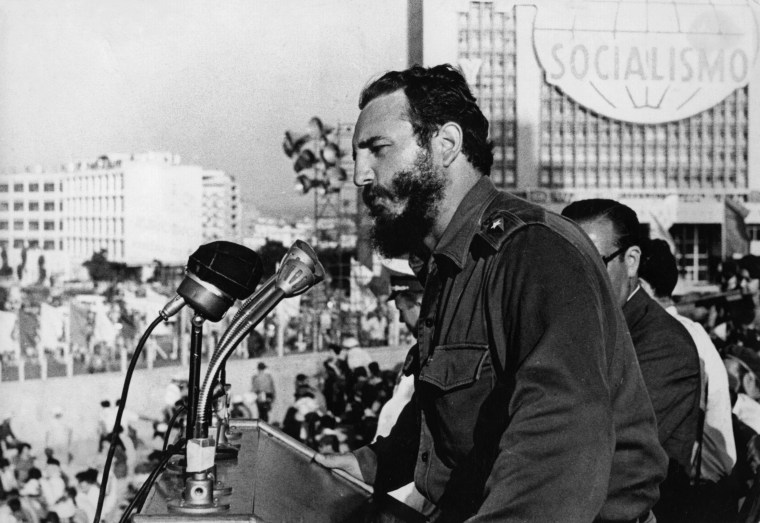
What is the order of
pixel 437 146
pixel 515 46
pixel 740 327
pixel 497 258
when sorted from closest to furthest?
pixel 497 258 → pixel 437 146 → pixel 740 327 → pixel 515 46

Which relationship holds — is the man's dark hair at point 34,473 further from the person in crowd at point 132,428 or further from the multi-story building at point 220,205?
the multi-story building at point 220,205

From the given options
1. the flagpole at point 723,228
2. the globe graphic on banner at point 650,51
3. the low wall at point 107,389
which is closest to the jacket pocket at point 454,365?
the low wall at point 107,389

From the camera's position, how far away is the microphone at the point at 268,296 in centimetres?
125

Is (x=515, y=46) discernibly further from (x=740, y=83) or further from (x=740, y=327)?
(x=740, y=327)

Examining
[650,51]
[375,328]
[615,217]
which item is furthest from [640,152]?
[615,217]

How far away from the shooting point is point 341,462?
1.49 m

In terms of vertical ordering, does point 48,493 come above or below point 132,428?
below

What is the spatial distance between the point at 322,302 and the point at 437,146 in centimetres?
1358

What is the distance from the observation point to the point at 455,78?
1.31 meters

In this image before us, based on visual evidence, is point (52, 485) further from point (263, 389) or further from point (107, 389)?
point (107, 389)

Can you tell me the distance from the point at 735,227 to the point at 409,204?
1739 centimetres

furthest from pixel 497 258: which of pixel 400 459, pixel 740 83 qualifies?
pixel 740 83

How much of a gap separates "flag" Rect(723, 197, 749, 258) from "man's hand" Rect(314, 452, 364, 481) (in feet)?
54.5

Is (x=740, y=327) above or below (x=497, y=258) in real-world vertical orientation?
below
